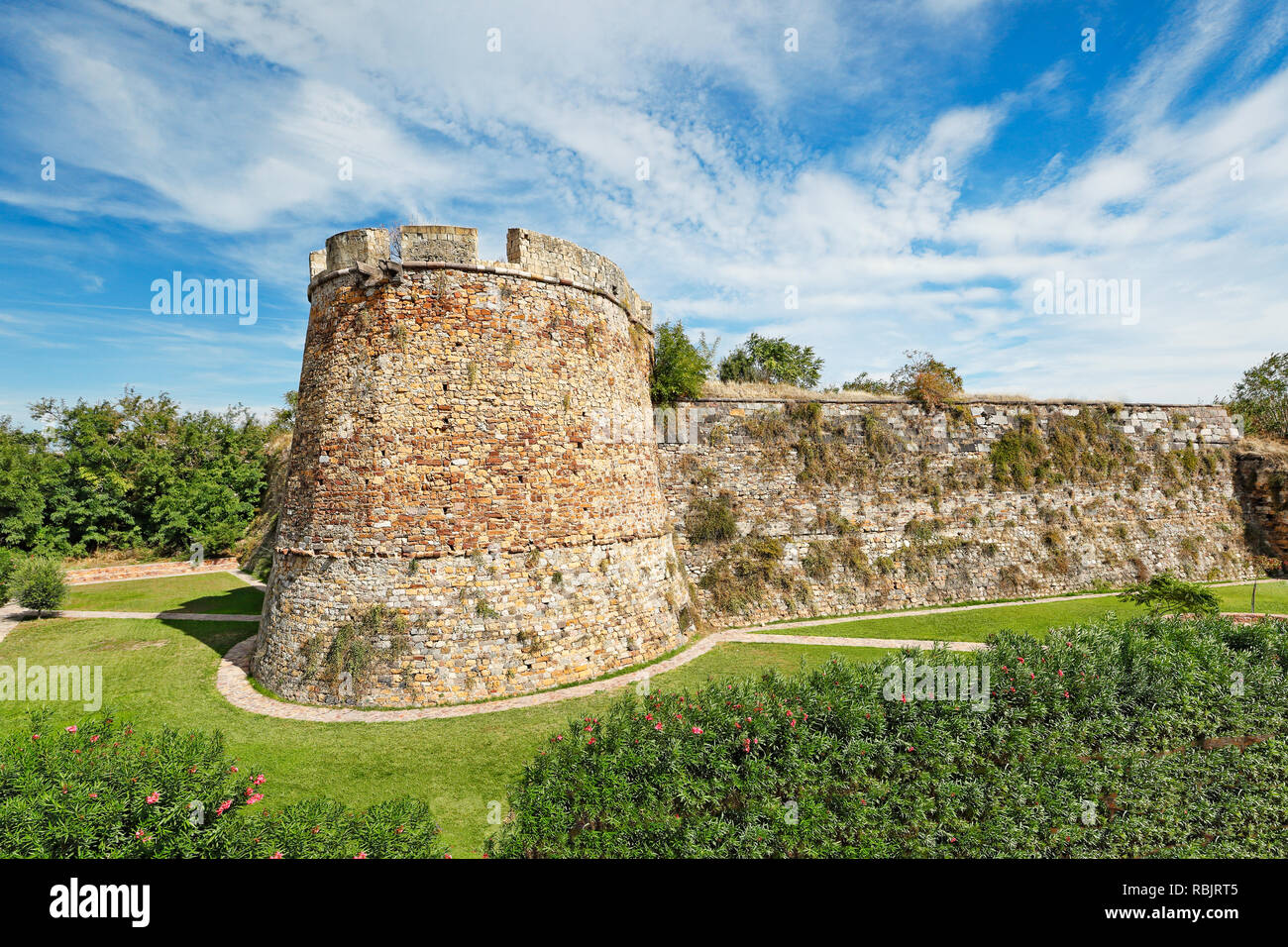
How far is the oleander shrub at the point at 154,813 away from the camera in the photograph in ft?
13.6

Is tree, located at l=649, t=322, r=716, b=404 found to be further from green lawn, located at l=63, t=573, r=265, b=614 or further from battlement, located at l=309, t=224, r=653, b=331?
green lawn, located at l=63, t=573, r=265, b=614

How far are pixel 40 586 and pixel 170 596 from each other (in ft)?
12.1

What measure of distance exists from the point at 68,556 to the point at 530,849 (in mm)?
32650

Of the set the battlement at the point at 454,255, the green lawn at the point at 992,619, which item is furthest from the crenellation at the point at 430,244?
the green lawn at the point at 992,619

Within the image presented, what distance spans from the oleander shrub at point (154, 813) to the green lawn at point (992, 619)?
11.9 meters

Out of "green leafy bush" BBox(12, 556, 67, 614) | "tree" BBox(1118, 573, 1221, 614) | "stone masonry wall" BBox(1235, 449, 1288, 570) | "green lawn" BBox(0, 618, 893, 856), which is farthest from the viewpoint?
"stone masonry wall" BBox(1235, 449, 1288, 570)

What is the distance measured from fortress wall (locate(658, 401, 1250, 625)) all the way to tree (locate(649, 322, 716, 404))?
2.63ft

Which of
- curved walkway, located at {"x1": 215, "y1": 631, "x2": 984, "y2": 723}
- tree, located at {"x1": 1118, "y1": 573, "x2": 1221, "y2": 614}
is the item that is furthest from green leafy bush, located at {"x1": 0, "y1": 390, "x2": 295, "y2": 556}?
tree, located at {"x1": 1118, "y1": 573, "x2": 1221, "y2": 614}

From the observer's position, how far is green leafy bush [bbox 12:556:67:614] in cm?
1708

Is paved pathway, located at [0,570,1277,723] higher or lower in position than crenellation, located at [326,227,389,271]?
lower

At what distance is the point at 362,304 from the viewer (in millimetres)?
11305
